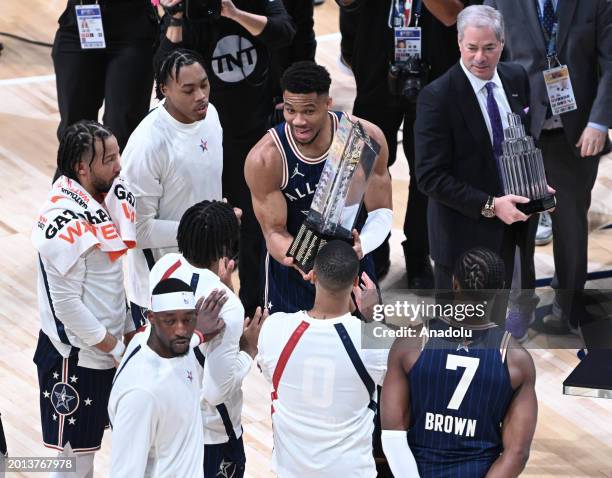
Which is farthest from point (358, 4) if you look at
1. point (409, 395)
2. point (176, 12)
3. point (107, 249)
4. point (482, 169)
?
point (409, 395)

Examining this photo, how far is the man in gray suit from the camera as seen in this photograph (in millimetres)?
5633

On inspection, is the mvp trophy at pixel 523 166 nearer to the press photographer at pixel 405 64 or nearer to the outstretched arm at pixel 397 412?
the press photographer at pixel 405 64

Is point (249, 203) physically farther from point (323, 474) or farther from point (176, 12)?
point (323, 474)

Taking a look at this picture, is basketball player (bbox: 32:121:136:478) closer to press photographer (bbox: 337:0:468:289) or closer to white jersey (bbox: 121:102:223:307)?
white jersey (bbox: 121:102:223:307)

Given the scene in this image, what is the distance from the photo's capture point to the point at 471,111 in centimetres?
514

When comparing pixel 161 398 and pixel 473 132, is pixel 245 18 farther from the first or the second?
pixel 161 398

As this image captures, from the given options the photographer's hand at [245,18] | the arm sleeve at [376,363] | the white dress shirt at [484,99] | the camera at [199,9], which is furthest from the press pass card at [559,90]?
the arm sleeve at [376,363]

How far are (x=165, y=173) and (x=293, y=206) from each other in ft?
1.65

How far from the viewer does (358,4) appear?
6230mm

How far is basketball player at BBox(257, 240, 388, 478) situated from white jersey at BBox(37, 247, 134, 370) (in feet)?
2.32

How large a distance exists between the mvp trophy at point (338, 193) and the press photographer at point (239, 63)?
128 cm

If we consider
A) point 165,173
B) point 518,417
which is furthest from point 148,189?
point 518,417

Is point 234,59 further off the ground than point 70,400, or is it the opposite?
point 234,59

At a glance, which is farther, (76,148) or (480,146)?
(480,146)
